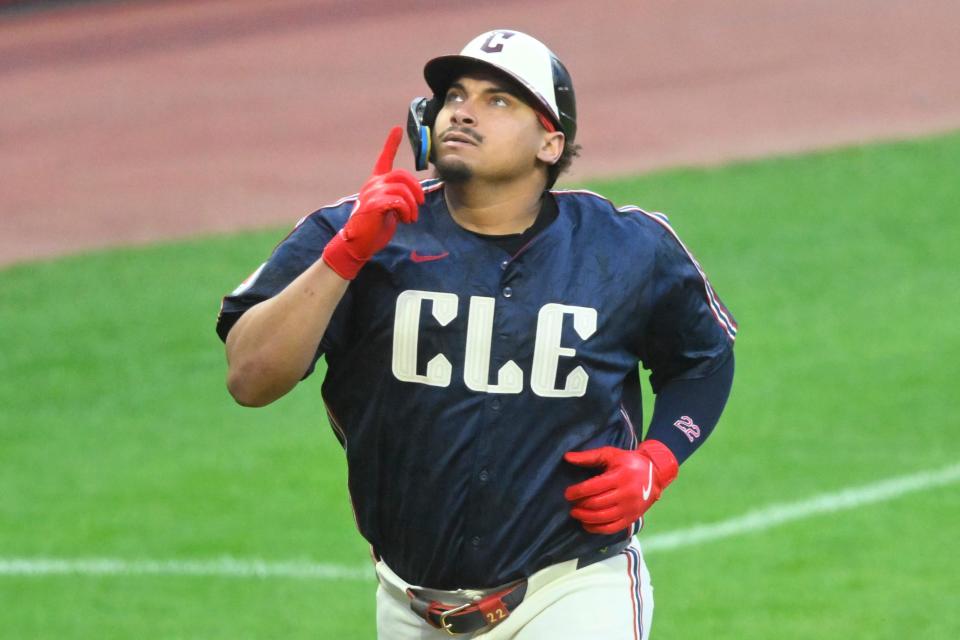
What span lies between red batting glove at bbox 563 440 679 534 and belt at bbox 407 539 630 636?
15cm

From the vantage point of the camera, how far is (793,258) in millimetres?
11930

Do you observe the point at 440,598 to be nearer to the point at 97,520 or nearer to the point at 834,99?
the point at 97,520

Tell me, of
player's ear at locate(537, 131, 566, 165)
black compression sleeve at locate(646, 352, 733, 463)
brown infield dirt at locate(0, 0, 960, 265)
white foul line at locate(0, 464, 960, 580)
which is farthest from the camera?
brown infield dirt at locate(0, 0, 960, 265)

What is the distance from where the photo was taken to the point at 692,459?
9125 millimetres

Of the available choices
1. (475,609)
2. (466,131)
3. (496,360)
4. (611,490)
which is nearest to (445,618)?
(475,609)

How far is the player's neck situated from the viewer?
450 centimetres

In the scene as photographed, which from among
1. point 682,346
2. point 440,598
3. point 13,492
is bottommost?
point 13,492

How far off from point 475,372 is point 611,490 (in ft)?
1.41

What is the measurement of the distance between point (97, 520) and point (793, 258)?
5188mm

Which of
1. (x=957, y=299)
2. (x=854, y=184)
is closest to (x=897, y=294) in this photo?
(x=957, y=299)

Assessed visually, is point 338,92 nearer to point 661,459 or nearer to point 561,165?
point 561,165

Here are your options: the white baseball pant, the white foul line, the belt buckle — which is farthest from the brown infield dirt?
the belt buckle

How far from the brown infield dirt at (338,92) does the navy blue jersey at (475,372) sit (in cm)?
904

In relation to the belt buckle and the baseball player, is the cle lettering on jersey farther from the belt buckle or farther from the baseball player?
the belt buckle
